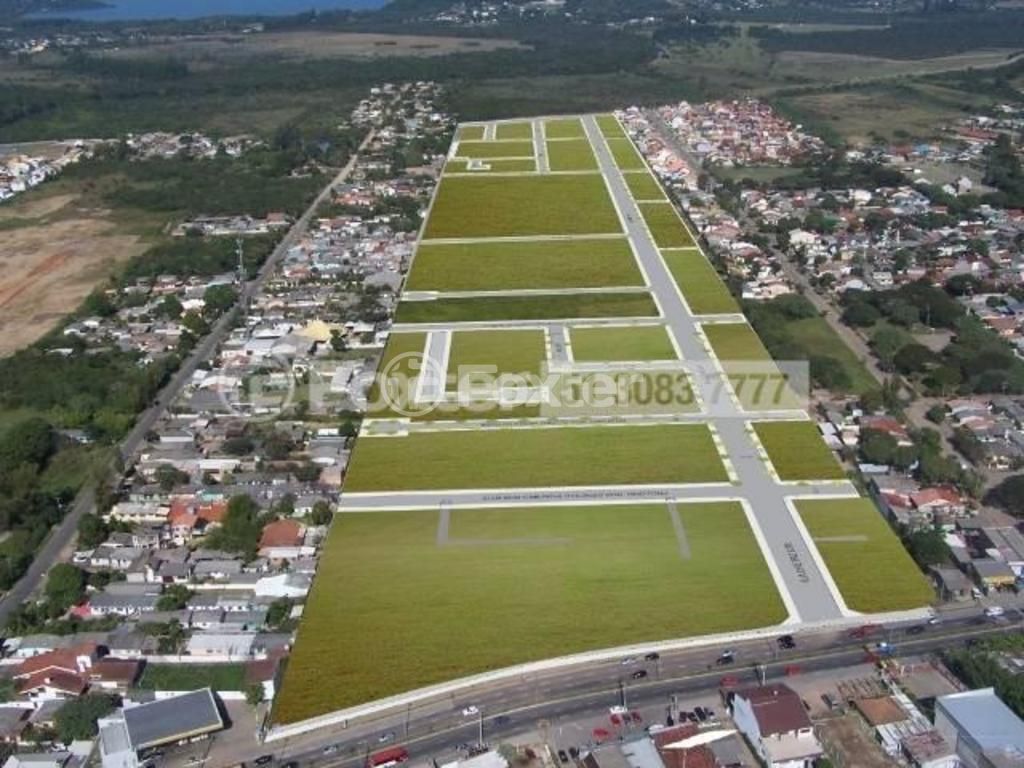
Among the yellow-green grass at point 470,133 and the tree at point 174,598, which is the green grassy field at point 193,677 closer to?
the tree at point 174,598

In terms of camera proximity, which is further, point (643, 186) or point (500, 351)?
point (643, 186)

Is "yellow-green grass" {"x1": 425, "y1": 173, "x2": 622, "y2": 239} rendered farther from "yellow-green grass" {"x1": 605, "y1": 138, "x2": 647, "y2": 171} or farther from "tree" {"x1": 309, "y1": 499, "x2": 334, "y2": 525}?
"tree" {"x1": 309, "y1": 499, "x2": 334, "y2": 525}

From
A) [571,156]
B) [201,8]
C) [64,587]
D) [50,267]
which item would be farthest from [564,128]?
[201,8]

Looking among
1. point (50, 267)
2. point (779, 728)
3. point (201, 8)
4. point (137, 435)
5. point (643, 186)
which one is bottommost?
point (201, 8)

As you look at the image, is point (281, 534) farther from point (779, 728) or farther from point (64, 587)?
point (779, 728)

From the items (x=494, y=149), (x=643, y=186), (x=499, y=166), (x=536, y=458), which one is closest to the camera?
(x=536, y=458)

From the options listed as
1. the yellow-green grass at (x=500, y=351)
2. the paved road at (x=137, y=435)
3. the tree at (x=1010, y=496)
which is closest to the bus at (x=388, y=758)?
the paved road at (x=137, y=435)
